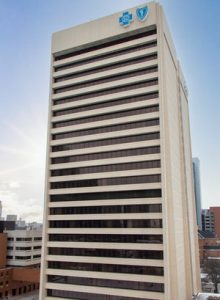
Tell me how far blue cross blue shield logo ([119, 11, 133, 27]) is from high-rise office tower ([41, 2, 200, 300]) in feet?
0.72

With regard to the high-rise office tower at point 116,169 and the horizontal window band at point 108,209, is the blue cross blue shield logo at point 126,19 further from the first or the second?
the horizontal window band at point 108,209

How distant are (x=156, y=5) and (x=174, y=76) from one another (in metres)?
17.4

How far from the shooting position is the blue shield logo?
59062mm

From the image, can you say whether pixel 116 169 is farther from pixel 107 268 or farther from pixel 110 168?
pixel 107 268

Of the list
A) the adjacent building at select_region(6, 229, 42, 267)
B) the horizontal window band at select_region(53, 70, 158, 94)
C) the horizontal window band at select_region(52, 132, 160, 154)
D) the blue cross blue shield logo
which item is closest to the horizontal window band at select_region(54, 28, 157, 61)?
the blue cross blue shield logo

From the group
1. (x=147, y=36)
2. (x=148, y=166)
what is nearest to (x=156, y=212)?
(x=148, y=166)

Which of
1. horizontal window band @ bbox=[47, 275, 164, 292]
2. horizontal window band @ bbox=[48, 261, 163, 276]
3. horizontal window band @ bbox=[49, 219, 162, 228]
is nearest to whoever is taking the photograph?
horizontal window band @ bbox=[47, 275, 164, 292]

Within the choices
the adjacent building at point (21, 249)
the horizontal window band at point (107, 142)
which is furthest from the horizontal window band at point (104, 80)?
the adjacent building at point (21, 249)

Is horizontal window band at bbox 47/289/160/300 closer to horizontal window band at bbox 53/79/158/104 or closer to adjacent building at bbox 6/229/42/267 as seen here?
adjacent building at bbox 6/229/42/267

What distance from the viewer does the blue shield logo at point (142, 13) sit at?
5906cm

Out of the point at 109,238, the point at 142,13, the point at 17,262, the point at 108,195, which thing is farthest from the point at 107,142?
the point at 17,262

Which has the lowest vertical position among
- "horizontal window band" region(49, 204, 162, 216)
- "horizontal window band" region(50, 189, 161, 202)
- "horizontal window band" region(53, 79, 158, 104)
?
"horizontal window band" region(49, 204, 162, 216)

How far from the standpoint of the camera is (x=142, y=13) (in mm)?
59531

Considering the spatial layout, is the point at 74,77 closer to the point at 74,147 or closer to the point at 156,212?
the point at 74,147
